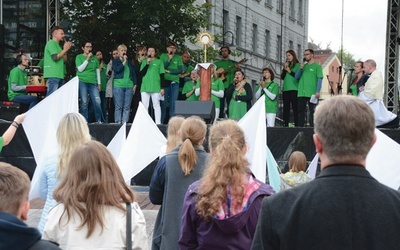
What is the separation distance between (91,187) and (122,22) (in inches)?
713

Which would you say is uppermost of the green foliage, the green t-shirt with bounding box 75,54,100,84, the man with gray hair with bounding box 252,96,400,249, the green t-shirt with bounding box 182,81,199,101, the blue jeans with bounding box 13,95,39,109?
the green foliage

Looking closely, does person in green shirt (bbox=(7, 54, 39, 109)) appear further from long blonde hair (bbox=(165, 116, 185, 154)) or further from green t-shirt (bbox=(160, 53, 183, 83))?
long blonde hair (bbox=(165, 116, 185, 154))

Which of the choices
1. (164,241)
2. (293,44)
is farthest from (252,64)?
(164,241)

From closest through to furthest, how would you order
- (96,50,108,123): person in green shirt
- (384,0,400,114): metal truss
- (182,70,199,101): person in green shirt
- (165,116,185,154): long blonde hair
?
1. (165,116,185,154): long blonde hair
2. (96,50,108,123): person in green shirt
3. (182,70,199,101): person in green shirt
4. (384,0,400,114): metal truss

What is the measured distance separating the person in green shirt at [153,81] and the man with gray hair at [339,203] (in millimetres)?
12095

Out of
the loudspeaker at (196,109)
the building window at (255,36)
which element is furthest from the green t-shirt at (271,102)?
the building window at (255,36)

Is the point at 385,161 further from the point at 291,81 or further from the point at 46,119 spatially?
the point at 291,81

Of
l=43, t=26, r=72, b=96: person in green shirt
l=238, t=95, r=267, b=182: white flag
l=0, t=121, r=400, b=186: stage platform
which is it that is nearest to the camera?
l=238, t=95, r=267, b=182: white flag

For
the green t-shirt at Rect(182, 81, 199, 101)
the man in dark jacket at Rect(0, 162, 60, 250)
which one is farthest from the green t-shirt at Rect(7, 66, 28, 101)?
the man in dark jacket at Rect(0, 162, 60, 250)

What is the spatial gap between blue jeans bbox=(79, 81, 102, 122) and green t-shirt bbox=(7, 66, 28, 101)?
1.32 meters

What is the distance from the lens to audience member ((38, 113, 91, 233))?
4.44 meters

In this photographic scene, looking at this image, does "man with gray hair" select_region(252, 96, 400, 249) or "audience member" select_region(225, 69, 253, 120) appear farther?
"audience member" select_region(225, 69, 253, 120)

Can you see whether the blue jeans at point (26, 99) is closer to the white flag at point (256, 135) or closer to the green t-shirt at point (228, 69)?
the green t-shirt at point (228, 69)

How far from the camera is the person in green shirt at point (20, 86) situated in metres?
14.2
